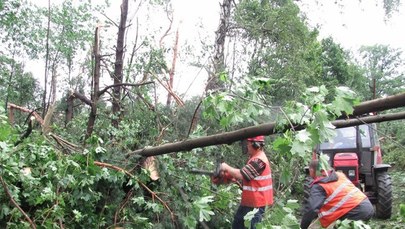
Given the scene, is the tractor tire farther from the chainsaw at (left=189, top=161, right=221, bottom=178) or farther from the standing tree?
the standing tree

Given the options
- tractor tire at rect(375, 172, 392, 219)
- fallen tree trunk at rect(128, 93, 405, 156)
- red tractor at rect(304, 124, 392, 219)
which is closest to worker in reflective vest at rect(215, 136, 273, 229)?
fallen tree trunk at rect(128, 93, 405, 156)

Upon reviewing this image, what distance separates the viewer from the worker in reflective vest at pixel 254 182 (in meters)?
4.09

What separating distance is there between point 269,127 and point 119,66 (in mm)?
3772

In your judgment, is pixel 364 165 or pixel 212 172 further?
pixel 364 165

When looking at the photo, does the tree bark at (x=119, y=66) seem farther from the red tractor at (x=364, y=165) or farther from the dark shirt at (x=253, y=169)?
the red tractor at (x=364, y=165)

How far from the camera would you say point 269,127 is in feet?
8.34

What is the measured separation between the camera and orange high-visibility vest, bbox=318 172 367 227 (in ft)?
Result: 13.5

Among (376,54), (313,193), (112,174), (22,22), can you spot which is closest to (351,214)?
(313,193)

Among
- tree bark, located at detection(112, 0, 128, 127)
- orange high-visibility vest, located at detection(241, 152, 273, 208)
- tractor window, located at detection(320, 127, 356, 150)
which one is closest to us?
orange high-visibility vest, located at detection(241, 152, 273, 208)

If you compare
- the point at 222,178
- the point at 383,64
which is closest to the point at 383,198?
the point at 222,178

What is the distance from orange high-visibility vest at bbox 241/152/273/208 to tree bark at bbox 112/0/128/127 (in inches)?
77.0

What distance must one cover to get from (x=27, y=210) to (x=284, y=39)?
10.2 metres

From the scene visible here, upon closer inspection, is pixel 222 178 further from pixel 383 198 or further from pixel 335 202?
pixel 383 198

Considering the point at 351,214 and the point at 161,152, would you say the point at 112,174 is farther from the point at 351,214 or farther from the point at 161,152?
the point at 351,214
